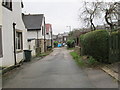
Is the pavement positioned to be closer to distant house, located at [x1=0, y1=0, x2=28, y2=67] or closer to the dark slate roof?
distant house, located at [x1=0, y1=0, x2=28, y2=67]

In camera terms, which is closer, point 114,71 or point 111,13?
point 114,71

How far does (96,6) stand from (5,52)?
17.6 m

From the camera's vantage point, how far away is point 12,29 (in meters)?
12.4

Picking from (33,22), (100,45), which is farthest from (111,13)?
(33,22)

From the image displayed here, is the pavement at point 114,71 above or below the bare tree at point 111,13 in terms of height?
below

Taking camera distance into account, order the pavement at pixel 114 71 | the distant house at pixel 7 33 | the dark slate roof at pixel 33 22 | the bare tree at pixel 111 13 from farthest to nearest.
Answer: the dark slate roof at pixel 33 22, the bare tree at pixel 111 13, the distant house at pixel 7 33, the pavement at pixel 114 71

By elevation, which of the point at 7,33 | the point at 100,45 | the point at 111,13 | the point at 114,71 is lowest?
the point at 114,71

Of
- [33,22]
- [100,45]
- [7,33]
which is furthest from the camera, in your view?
[33,22]

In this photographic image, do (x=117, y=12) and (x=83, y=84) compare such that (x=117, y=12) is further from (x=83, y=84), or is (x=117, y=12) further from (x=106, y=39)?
(x=83, y=84)

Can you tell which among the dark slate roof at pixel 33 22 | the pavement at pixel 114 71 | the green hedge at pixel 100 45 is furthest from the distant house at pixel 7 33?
the dark slate roof at pixel 33 22

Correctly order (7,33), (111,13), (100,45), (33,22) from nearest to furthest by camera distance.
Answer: (100,45) → (7,33) → (111,13) → (33,22)

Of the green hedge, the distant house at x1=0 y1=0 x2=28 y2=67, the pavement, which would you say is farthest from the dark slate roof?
the pavement

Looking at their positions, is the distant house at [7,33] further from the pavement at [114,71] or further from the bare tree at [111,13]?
the bare tree at [111,13]

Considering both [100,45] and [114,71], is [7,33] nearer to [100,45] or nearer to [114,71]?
Result: [100,45]
